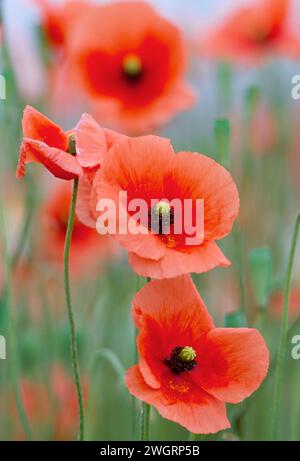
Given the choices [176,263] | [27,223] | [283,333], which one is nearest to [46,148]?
[176,263]

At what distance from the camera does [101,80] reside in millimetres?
1319

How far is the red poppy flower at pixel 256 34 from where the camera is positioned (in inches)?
57.4

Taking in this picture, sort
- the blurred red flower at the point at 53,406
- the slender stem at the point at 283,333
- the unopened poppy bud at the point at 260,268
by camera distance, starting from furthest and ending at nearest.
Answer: the blurred red flower at the point at 53,406, the unopened poppy bud at the point at 260,268, the slender stem at the point at 283,333

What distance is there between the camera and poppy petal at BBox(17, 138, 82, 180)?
2.01ft

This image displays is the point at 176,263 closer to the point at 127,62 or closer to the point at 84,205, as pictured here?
the point at 84,205

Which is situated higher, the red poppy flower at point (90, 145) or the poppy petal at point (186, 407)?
the red poppy flower at point (90, 145)

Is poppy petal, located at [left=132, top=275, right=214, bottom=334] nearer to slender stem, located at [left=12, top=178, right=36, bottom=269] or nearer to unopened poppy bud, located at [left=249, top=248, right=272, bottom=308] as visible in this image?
unopened poppy bud, located at [left=249, top=248, right=272, bottom=308]

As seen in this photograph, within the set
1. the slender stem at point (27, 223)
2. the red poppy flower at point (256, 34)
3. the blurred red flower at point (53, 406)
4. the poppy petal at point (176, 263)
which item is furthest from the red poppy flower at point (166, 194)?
the red poppy flower at point (256, 34)

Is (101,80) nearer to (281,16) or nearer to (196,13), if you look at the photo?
(281,16)

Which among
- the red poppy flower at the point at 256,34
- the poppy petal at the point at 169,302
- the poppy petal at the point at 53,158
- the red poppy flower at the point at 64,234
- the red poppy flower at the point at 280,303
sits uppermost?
the red poppy flower at the point at 256,34

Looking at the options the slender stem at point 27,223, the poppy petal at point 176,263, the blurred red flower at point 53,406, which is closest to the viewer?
the poppy petal at point 176,263

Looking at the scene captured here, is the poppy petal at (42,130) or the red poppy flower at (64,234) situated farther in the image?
the red poppy flower at (64,234)

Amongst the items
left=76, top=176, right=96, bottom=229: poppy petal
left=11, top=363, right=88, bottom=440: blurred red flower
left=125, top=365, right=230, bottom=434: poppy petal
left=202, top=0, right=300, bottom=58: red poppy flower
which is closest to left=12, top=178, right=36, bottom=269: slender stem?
left=11, top=363, right=88, bottom=440: blurred red flower

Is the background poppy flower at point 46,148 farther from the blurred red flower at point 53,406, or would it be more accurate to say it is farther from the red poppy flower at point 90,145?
the blurred red flower at point 53,406
